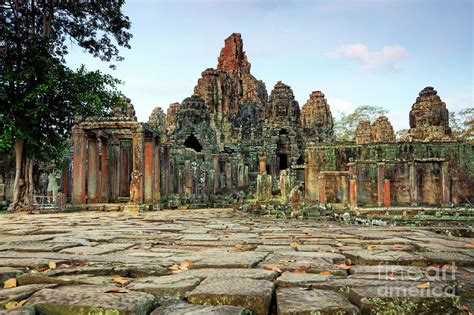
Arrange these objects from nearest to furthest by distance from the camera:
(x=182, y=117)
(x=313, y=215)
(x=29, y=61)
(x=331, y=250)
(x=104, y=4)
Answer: (x=331, y=250) < (x=313, y=215) < (x=29, y=61) < (x=104, y=4) < (x=182, y=117)

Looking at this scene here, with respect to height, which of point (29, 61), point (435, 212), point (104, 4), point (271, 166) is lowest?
point (435, 212)

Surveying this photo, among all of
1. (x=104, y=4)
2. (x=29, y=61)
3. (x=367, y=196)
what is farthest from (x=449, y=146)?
(x=29, y=61)

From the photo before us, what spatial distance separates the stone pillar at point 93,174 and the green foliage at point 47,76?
130 cm

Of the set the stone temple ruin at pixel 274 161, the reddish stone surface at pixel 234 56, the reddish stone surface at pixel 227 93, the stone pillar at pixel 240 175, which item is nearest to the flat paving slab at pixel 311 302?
the stone temple ruin at pixel 274 161

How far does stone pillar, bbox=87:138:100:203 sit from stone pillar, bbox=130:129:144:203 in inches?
113

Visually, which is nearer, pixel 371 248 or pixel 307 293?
pixel 307 293

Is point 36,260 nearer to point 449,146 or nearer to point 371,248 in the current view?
point 371,248

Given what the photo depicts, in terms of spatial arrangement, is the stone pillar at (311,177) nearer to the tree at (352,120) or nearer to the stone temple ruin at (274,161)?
the stone temple ruin at (274,161)

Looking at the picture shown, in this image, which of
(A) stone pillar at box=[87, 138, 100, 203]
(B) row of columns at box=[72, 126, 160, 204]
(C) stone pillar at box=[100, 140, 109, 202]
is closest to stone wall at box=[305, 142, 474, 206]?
(B) row of columns at box=[72, 126, 160, 204]

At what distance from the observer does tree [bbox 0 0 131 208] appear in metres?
15.0

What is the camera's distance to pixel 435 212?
44.4 ft

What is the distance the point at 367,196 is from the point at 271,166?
14.0 metres

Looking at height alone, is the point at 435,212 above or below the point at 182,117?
below

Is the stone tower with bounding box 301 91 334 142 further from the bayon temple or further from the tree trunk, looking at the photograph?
the tree trunk
